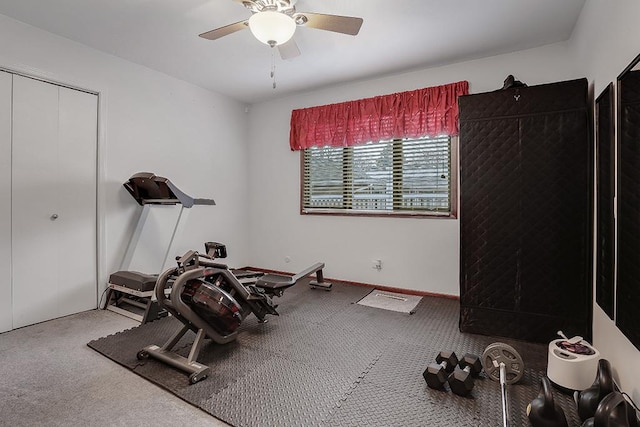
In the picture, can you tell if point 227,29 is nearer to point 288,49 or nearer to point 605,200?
point 288,49

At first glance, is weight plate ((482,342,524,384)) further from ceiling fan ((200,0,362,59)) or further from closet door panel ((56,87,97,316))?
closet door panel ((56,87,97,316))

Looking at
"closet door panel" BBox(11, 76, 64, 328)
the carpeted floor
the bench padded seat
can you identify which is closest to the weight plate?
the carpeted floor

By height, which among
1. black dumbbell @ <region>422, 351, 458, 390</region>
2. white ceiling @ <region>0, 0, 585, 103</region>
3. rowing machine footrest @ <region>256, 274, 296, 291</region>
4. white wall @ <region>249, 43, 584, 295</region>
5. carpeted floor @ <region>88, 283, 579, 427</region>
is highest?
white ceiling @ <region>0, 0, 585, 103</region>

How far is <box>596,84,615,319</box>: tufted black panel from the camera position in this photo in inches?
74.9

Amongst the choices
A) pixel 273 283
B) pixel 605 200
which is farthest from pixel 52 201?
pixel 605 200

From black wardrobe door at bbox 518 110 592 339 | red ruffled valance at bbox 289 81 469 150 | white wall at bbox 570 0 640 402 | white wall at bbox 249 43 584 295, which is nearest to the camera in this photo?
white wall at bbox 570 0 640 402

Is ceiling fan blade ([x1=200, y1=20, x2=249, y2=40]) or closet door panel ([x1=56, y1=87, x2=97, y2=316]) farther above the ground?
ceiling fan blade ([x1=200, y1=20, x2=249, y2=40])

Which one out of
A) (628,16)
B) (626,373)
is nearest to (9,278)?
(626,373)

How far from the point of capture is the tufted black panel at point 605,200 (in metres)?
1.90

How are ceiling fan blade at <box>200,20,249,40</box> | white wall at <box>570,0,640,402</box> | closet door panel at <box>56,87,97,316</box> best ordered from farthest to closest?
closet door panel at <box>56,87,97,316</box>
ceiling fan blade at <box>200,20,249,40</box>
white wall at <box>570,0,640,402</box>

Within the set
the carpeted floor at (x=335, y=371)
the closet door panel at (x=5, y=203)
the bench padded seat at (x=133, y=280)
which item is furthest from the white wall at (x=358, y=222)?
the closet door panel at (x=5, y=203)

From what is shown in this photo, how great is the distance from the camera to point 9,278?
2.80 metres

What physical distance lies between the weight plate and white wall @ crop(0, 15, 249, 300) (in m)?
3.61

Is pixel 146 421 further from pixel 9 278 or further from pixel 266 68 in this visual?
pixel 266 68
